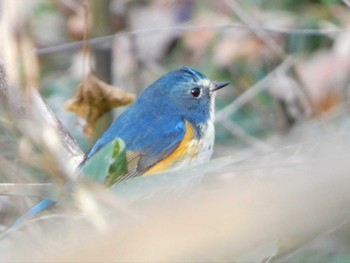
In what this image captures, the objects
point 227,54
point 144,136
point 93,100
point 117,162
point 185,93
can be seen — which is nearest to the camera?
point 117,162

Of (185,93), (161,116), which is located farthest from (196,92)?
(161,116)

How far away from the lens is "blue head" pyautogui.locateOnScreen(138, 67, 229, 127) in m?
4.32

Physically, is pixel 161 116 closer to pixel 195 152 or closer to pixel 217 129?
pixel 195 152

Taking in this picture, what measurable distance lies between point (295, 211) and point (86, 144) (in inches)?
158

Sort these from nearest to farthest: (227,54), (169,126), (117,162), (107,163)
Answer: (107,163) < (117,162) < (169,126) < (227,54)

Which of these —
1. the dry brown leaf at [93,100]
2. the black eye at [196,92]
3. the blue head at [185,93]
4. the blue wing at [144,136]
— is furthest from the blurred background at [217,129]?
the black eye at [196,92]

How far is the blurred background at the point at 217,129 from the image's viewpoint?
1.25m

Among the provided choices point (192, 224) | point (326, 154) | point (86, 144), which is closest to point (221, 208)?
point (192, 224)

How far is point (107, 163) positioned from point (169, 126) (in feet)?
5.44

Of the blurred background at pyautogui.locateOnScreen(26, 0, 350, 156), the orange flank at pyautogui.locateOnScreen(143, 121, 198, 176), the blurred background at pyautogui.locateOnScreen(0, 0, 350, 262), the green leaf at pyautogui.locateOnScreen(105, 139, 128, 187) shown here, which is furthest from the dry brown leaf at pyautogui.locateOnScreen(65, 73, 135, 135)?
the green leaf at pyautogui.locateOnScreen(105, 139, 128, 187)

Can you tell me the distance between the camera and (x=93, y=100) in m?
3.89

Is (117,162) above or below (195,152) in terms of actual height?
below

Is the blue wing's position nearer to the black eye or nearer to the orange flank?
the orange flank

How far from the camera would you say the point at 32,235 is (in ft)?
7.57
